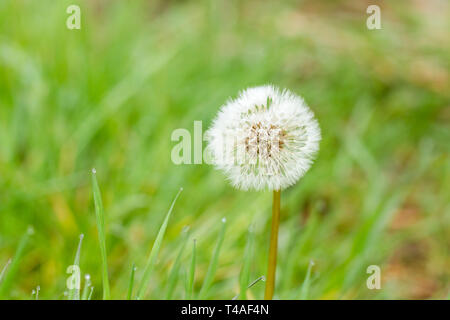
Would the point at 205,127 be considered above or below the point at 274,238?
above

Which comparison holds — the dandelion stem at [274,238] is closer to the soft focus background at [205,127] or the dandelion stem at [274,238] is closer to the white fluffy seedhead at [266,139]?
the white fluffy seedhead at [266,139]

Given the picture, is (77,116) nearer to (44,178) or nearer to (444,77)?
(44,178)

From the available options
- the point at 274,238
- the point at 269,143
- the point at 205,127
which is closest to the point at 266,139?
the point at 269,143

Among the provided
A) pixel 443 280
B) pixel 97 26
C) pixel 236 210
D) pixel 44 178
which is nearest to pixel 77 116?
pixel 44 178

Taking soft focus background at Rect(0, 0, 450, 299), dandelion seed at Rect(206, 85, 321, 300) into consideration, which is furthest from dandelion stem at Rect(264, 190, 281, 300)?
soft focus background at Rect(0, 0, 450, 299)

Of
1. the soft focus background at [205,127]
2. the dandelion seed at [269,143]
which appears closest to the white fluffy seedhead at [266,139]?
the dandelion seed at [269,143]

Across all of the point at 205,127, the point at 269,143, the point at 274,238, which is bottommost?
the point at 274,238

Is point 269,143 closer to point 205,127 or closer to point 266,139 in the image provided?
point 266,139
